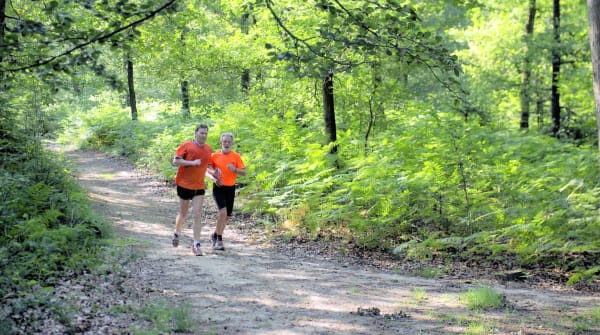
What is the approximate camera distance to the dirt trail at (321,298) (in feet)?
18.8

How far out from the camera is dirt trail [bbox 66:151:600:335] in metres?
5.73

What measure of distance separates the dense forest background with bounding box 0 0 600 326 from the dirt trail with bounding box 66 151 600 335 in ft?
3.97

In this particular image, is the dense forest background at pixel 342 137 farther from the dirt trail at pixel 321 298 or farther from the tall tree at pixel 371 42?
the dirt trail at pixel 321 298

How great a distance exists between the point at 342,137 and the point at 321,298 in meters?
7.21

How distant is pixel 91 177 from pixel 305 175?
1021 cm

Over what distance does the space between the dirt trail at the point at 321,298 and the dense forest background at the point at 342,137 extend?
47.7 inches

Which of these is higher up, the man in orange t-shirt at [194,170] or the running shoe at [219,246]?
the man in orange t-shirt at [194,170]

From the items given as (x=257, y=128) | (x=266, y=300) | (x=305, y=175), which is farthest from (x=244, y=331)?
(x=257, y=128)

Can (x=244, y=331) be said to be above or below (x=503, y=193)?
below

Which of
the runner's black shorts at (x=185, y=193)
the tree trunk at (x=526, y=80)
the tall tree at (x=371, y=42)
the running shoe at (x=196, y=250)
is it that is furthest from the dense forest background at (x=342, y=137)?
the running shoe at (x=196, y=250)

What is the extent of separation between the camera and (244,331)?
219 inches

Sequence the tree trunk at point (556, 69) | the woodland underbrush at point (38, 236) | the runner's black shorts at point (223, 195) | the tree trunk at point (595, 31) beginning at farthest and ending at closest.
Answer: the tree trunk at point (556, 69) < the runner's black shorts at point (223, 195) < the tree trunk at point (595, 31) < the woodland underbrush at point (38, 236)

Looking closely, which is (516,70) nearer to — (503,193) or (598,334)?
(503,193)

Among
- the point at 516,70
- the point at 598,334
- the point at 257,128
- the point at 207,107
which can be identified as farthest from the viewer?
the point at 516,70
